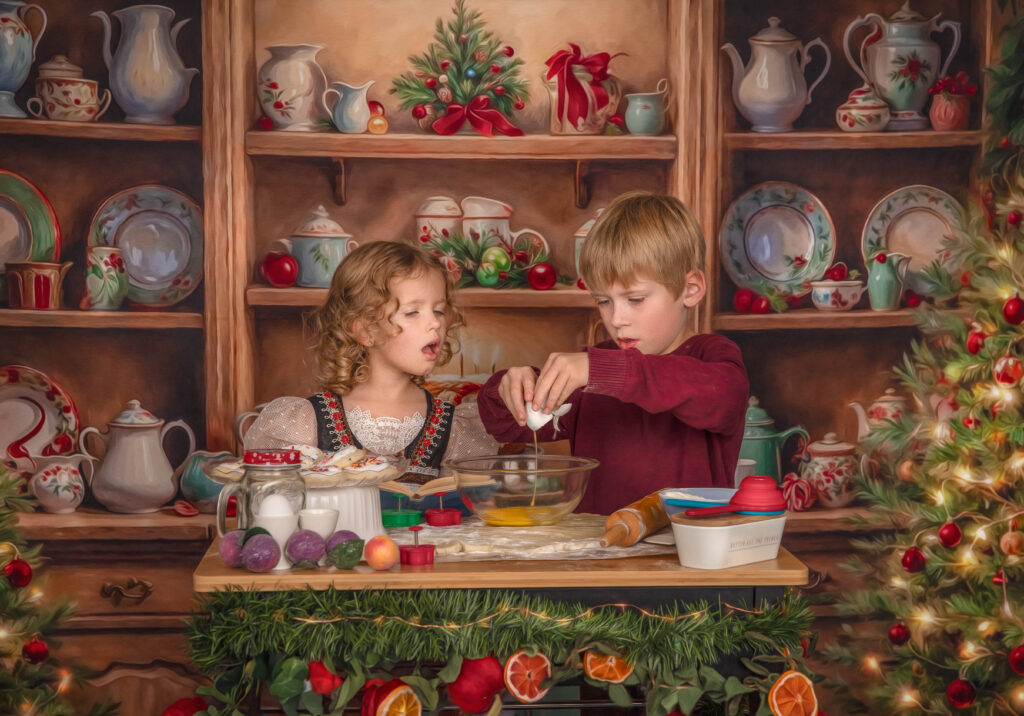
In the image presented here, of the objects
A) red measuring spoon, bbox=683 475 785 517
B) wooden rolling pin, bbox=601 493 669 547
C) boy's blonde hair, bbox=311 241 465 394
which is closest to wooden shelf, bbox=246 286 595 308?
boy's blonde hair, bbox=311 241 465 394

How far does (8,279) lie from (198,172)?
1.86 feet

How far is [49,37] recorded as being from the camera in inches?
120

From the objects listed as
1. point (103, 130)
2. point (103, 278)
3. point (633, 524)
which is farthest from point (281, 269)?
point (633, 524)

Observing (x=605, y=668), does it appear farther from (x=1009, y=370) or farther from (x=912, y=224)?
(x=912, y=224)

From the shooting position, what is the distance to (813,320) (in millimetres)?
3094

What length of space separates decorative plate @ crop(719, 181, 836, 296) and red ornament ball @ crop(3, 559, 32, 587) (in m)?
1.94

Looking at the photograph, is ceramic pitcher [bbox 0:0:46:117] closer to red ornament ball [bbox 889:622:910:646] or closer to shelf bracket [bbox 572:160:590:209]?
shelf bracket [bbox 572:160:590:209]

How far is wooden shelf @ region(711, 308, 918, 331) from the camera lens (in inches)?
121

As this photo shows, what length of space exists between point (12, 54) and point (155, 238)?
588 millimetres

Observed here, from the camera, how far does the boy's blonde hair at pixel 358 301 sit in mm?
2439

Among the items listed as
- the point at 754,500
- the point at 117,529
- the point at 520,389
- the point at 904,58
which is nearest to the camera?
the point at 754,500

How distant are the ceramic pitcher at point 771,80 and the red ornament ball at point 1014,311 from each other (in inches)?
41.3

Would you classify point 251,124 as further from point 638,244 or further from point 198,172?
point 638,244

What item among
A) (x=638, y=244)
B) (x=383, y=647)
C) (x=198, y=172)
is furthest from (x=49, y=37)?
(x=383, y=647)
